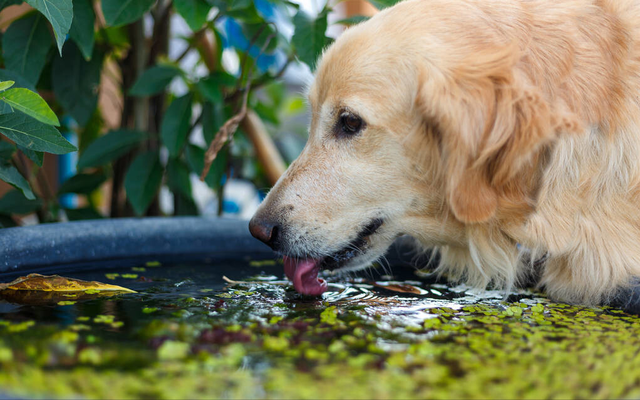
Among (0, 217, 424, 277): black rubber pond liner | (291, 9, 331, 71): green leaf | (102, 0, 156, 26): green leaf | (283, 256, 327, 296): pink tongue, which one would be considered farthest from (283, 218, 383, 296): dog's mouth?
(102, 0, 156, 26): green leaf

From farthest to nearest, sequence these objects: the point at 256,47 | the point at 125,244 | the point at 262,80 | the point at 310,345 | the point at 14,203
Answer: the point at 256,47, the point at 262,80, the point at 14,203, the point at 125,244, the point at 310,345

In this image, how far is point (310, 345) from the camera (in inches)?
56.1

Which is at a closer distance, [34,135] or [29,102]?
[29,102]

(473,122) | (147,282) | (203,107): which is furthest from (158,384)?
(203,107)

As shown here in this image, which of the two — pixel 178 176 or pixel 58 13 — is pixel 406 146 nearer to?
pixel 58 13

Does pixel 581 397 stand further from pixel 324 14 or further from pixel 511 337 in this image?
pixel 324 14

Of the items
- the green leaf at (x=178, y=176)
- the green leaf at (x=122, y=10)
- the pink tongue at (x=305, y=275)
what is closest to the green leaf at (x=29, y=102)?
the green leaf at (x=122, y=10)

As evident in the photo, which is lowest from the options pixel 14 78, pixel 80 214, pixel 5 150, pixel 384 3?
pixel 80 214

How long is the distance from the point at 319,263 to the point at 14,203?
4.56ft

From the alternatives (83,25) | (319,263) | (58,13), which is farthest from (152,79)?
(319,263)

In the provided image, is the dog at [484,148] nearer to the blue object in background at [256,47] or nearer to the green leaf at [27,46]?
the green leaf at [27,46]

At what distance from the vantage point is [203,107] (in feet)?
9.52

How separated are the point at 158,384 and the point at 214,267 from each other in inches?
52.1

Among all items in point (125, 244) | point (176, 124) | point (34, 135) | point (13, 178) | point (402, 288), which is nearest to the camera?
point (34, 135)
